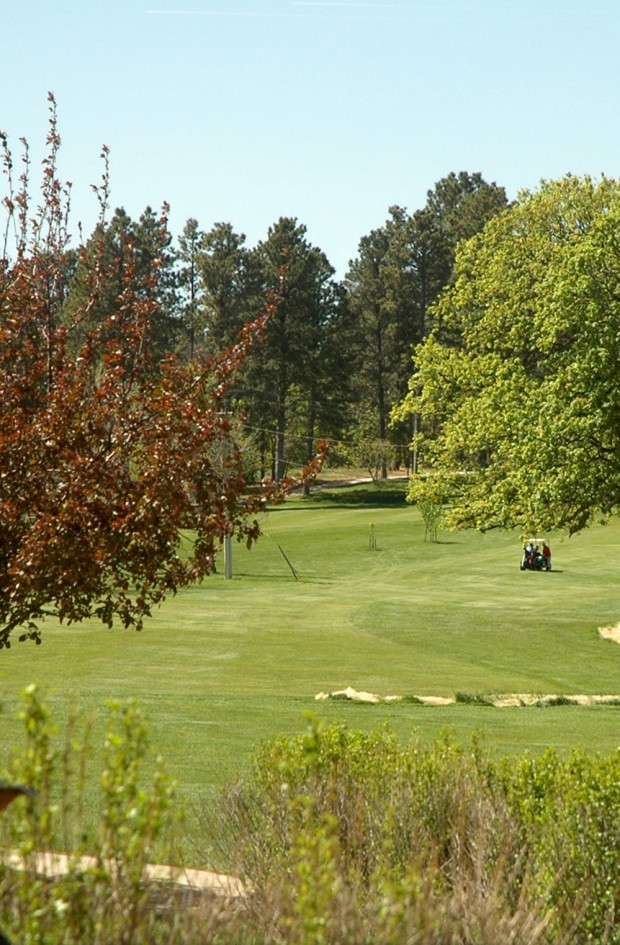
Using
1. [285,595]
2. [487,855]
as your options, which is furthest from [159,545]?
[285,595]

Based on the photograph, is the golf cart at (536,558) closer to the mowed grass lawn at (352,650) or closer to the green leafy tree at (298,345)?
the mowed grass lawn at (352,650)

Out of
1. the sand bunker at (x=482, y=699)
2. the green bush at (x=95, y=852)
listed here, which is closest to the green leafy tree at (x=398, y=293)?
the sand bunker at (x=482, y=699)

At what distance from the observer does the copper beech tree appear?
8.77m

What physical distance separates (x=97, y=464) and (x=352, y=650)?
67.6 feet

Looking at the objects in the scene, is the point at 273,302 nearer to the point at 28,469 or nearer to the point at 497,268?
the point at 28,469

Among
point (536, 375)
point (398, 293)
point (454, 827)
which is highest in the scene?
point (398, 293)

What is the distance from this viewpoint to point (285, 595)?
137ft

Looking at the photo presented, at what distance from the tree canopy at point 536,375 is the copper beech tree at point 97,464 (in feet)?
62.3

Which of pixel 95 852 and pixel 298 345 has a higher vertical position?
pixel 298 345

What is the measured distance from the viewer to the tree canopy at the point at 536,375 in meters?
28.4

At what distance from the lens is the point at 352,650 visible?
29.1m

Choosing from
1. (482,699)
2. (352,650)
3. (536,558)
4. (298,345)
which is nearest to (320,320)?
(298,345)

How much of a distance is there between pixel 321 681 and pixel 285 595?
697 inches

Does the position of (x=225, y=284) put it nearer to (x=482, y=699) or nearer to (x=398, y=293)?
(x=398, y=293)
